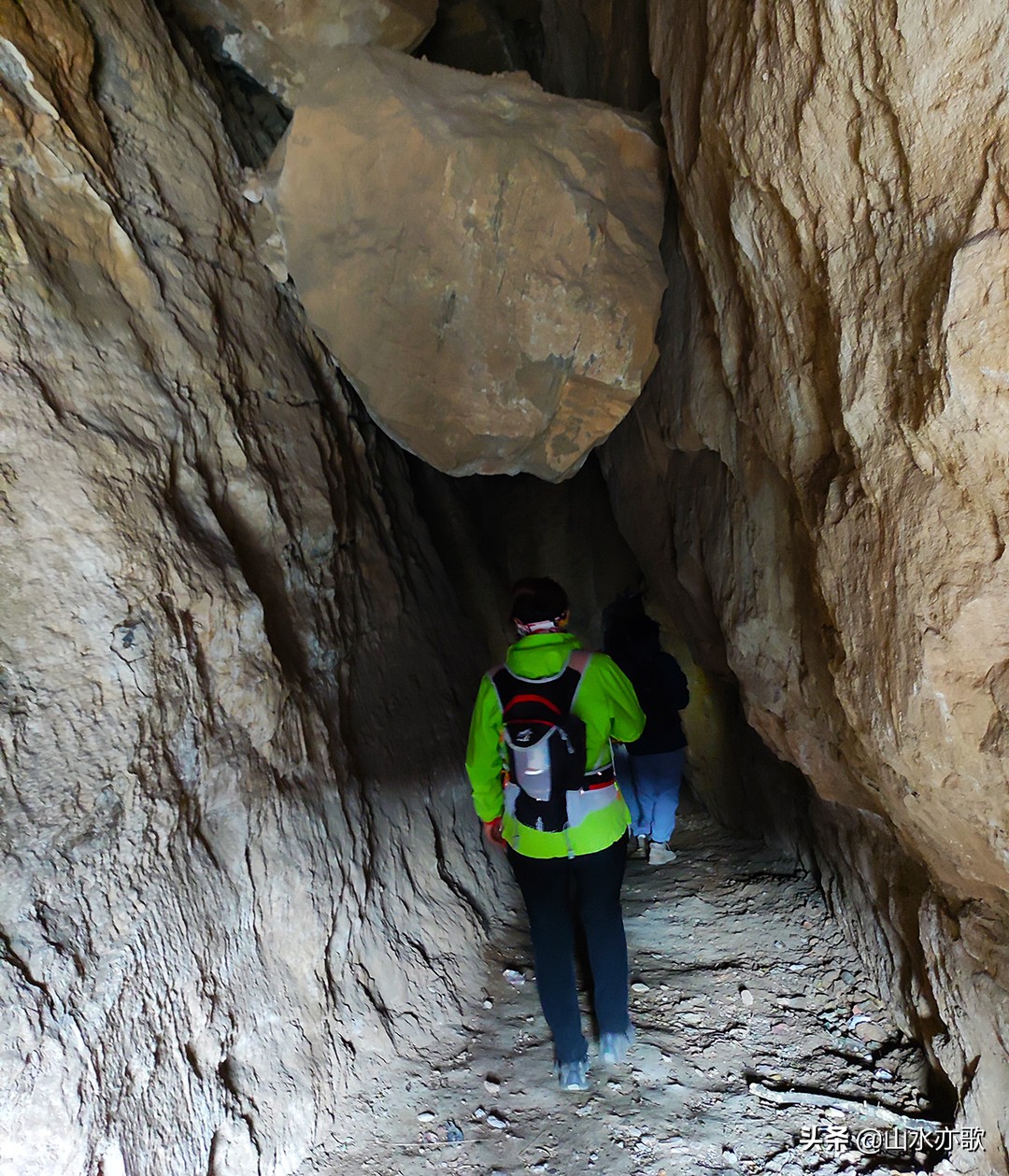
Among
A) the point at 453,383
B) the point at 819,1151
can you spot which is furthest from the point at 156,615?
the point at 819,1151

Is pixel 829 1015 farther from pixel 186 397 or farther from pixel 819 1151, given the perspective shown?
pixel 186 397

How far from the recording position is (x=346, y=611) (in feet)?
9.84

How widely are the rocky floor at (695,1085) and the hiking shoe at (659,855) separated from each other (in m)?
1.09

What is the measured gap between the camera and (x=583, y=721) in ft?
8.00

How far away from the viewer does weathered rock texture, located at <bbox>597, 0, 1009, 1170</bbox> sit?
4.44ft

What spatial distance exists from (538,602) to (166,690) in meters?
1.18

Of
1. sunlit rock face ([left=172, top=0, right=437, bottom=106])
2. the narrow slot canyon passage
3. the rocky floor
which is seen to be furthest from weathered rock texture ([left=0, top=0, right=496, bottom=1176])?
sunlit rock face ([left=172, top=0, right=437, bottom=106])

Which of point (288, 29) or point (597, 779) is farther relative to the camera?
point (288, 29)

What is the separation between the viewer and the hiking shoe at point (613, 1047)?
8.23 feet

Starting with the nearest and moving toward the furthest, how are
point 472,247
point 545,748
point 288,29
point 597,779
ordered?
1. point 545,748
2. point 597,779
3. point 472,247
4. point 288,29

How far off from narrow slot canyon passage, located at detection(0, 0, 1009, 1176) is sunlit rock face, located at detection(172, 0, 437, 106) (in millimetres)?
21

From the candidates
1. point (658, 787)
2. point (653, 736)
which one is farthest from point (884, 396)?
point (658, 787)

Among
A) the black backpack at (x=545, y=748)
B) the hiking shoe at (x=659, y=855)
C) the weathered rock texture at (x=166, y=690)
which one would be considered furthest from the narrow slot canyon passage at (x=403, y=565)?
the black backpack at (x=545, y=748)

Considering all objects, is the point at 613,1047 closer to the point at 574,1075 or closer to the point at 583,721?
the point at 574,1075
